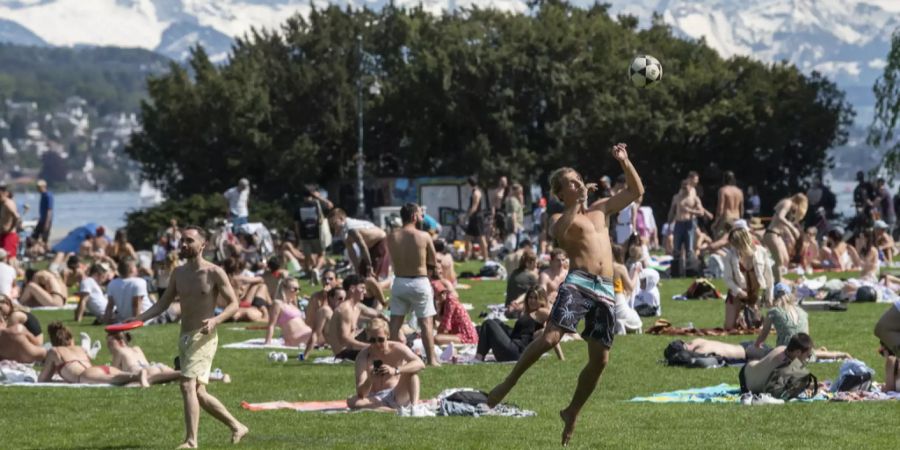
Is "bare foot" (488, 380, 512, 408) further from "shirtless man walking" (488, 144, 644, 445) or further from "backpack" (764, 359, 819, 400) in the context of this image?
"backpack" (764, 359, 819, 400)

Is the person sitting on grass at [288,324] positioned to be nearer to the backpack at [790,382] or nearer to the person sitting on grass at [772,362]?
the person sitting on grass at [772,362]

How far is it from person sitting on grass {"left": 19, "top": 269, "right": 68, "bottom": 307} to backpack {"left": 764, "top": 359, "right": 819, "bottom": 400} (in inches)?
624

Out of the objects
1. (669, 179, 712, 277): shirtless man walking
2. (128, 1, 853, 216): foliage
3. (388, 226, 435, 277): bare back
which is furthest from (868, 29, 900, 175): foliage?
(388, 226, 435, 277): bare back

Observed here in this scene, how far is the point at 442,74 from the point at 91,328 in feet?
105

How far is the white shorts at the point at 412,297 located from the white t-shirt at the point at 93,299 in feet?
29.6

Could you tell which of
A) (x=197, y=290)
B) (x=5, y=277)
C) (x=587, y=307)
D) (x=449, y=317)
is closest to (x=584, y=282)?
(x=587, y=307)

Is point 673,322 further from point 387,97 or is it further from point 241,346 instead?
point 387,97

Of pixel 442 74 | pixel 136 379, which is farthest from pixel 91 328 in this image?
pixel 442 74

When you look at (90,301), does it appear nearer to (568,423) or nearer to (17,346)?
(17,346)

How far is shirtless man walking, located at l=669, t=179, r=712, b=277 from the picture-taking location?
29.4 metres

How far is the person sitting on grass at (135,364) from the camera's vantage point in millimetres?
17453

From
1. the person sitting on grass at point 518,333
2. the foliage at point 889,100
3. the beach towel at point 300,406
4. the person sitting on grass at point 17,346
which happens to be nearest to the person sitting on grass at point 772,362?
the person sitting on grass at point 518,333

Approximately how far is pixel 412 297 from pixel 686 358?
297cm

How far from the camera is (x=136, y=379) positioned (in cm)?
1742
